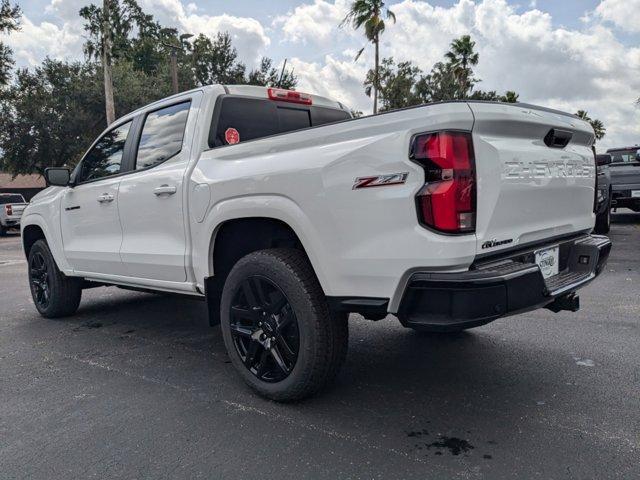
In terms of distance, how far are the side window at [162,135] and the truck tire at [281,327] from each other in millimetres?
1230

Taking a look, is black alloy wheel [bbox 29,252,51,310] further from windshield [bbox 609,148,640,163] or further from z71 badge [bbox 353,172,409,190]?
windshield [bbox 609,148,640,163]

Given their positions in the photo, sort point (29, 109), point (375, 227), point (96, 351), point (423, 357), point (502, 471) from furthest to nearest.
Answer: point (29, 109) → point (96, 351) → point (423, 357) → point (375, 227) → point (502, 471)

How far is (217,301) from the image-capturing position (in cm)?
352

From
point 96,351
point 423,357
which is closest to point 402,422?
point 423,357

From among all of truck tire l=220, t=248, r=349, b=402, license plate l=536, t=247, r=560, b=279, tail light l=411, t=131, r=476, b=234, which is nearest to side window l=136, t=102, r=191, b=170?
truck tire l=220, t=248, r=349, b=402

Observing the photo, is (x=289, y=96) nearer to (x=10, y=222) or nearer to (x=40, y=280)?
(x=40, y=280)

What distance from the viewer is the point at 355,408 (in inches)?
118

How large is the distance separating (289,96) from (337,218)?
1.98 m

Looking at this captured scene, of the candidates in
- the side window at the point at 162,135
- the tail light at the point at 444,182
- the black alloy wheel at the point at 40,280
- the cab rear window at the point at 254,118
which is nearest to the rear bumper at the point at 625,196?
the cab rear window at the point at 254,118

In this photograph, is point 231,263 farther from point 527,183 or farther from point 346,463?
point 527,183

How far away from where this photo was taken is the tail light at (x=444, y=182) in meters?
2.32

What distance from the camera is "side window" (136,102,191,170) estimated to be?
3801 millimetres

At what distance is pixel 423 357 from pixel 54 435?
8.01 feet

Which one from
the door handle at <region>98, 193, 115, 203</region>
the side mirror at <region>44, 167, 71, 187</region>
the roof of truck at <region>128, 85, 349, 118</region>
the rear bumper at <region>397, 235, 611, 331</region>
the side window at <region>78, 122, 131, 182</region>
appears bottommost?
the rear bumper at <region>397, 235, 611, 331</region>
